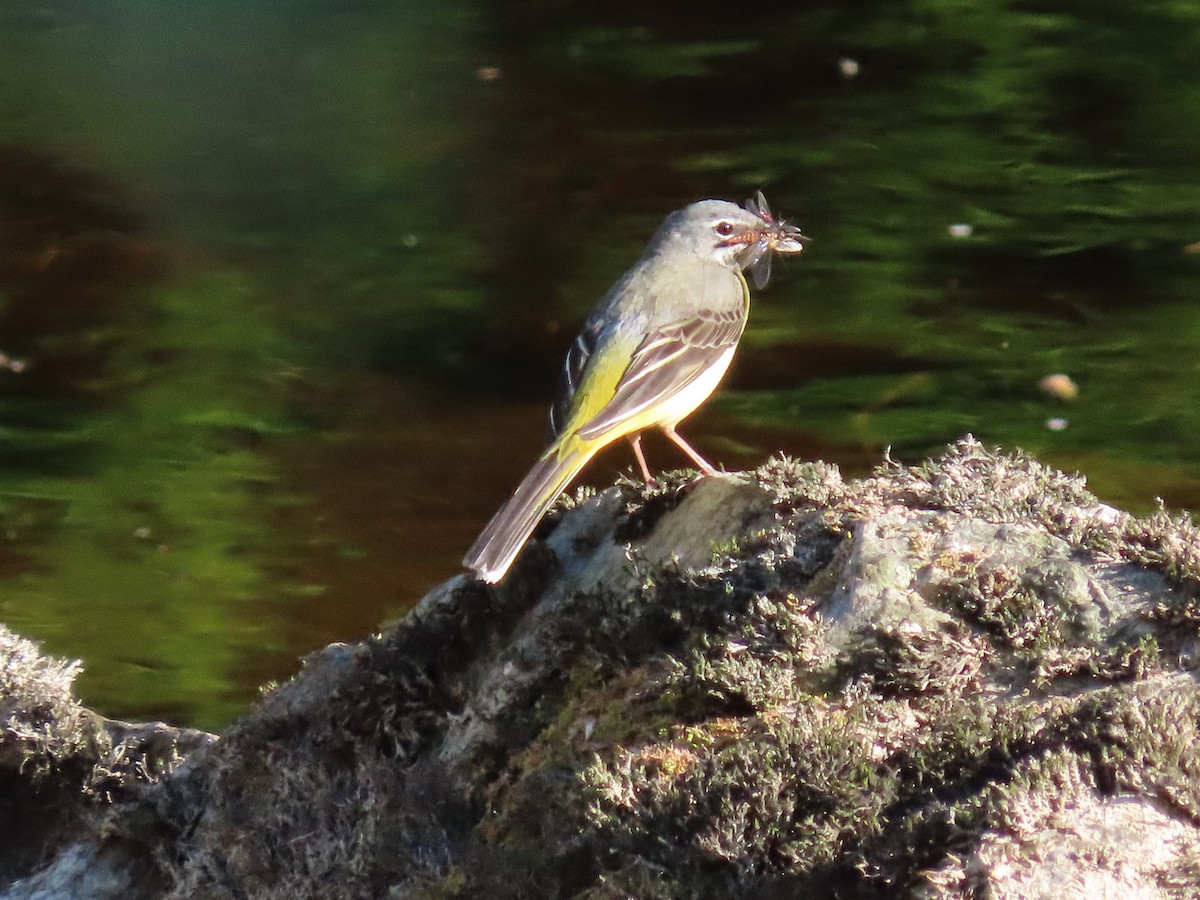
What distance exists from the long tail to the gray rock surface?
0.08m

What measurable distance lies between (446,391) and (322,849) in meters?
6.05

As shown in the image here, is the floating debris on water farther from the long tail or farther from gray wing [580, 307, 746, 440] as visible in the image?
the long tail

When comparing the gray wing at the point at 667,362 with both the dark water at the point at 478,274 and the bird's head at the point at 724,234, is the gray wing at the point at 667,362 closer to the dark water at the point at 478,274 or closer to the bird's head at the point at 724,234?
the bird's head at the point at 724,234

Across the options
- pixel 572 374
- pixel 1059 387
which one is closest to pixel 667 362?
pixel 572 374

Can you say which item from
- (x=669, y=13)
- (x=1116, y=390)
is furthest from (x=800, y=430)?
(x=669, y=13)

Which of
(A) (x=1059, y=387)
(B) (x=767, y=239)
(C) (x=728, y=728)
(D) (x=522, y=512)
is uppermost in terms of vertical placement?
(C) (x=728, y=728)

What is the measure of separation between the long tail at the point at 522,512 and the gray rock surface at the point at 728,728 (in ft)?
0.27

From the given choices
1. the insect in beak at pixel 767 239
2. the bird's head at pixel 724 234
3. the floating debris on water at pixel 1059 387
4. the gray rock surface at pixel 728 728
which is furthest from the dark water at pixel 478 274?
the gray rock surface at pixel 728 728

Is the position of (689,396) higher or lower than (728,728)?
lower

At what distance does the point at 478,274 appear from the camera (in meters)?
10.9

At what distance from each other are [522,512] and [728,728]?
1.27 m

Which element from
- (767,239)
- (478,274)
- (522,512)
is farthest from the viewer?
(478,274)

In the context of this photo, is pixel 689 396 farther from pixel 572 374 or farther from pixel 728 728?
pixel 728 728

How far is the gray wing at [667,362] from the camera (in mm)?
5258
